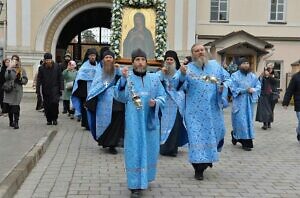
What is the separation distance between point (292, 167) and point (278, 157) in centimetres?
105

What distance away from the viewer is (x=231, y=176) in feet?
26.0

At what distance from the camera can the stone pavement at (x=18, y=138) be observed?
816 cm

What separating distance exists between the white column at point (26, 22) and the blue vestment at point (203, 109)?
18835 mm

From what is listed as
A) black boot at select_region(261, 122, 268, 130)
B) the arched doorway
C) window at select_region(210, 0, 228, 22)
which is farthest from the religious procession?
the arched doorway

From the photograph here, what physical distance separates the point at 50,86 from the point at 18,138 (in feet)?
10.0

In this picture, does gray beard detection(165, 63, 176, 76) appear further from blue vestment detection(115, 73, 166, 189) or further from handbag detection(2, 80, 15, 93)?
handbag detection(2, 80, 15, 93)

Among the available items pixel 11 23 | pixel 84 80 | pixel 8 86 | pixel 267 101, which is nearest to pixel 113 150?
pixel 84 80

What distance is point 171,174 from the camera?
26.2ft

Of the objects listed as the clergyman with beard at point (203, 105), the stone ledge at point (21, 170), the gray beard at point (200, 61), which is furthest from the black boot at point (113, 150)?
the gray beard at point (200, 61)

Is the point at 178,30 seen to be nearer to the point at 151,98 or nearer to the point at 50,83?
the point at 50,83

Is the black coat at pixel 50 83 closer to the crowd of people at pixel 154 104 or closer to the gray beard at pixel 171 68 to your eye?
the crowd of people at pixel 154 104

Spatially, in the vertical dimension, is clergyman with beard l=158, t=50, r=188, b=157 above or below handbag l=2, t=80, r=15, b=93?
below

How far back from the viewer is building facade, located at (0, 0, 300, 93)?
2527 cm

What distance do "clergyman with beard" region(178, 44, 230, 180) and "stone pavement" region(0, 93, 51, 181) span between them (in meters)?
2.62
